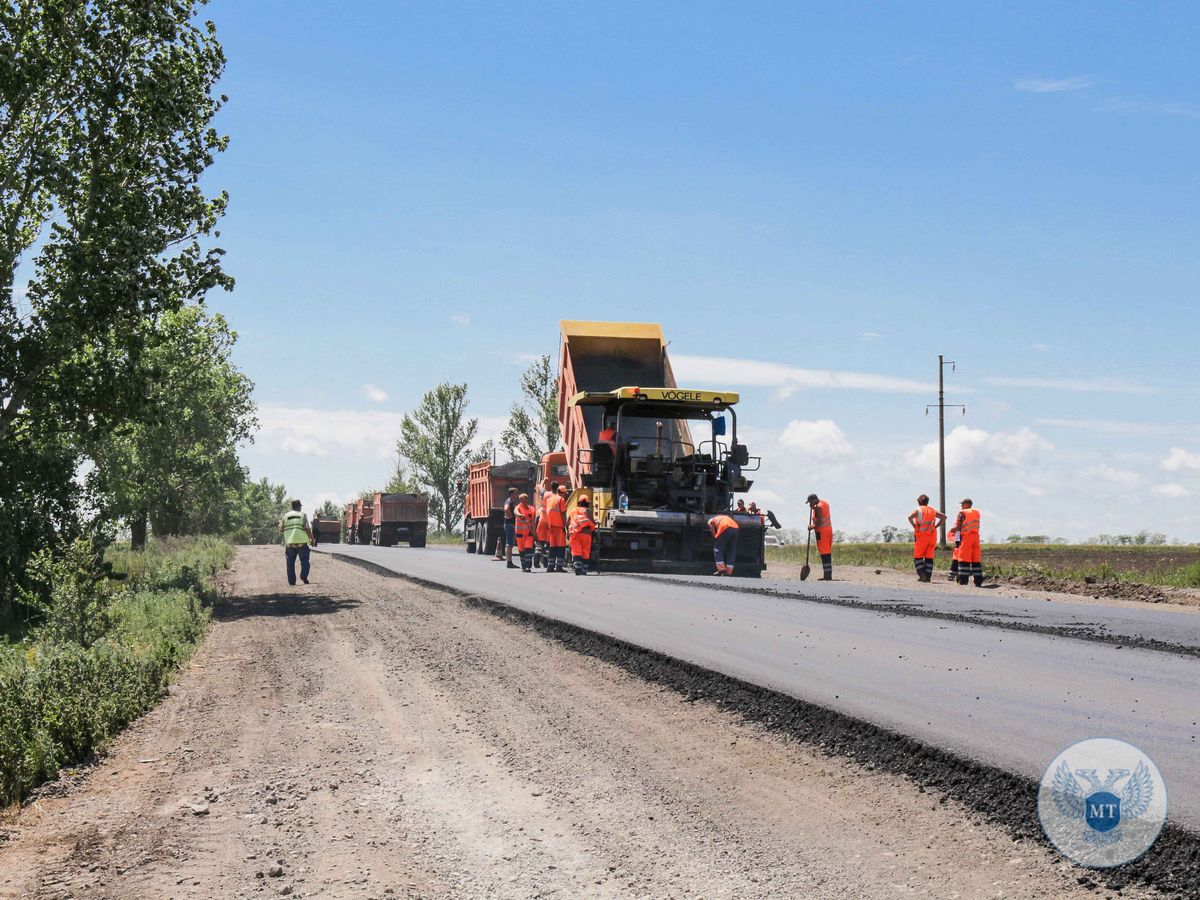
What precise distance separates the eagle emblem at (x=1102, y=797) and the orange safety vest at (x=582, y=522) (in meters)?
15.8

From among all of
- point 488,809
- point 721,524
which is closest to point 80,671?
point 488,809

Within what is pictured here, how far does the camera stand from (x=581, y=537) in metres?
21.7

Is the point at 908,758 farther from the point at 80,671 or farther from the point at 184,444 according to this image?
the point at 184,444

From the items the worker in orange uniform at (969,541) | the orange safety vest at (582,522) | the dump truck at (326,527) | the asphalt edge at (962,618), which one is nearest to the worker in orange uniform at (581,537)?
the orange safety vest at (582,522)

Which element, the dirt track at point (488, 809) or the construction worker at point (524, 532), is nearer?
the dirt track at point (488, 809)

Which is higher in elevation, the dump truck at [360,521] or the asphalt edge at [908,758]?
the dump truck at [360,521]

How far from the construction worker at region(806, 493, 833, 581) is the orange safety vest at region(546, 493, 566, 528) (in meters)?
5.09

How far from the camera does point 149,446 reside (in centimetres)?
3844

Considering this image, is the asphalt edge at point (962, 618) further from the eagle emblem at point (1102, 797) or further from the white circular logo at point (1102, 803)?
the eagle emblem at point (1102, 797)

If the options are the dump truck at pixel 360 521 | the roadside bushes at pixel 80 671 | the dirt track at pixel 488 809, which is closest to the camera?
the dirt track at pixel 488 809

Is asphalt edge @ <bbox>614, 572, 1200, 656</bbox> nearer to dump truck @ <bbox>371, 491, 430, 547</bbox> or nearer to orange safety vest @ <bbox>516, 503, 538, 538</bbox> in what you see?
orange safety vest @ <bbox>516, 503, 538, 538</bbox>

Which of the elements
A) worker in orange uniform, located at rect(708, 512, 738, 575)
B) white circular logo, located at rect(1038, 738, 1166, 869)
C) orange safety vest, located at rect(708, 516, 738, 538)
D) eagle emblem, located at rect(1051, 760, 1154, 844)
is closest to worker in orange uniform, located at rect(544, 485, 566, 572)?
worker in orange uniform, located at rect(708, 512, 738, 575)

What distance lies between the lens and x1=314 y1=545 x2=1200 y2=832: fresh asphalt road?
21.8 feet

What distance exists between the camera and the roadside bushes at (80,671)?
7688 millimetres
